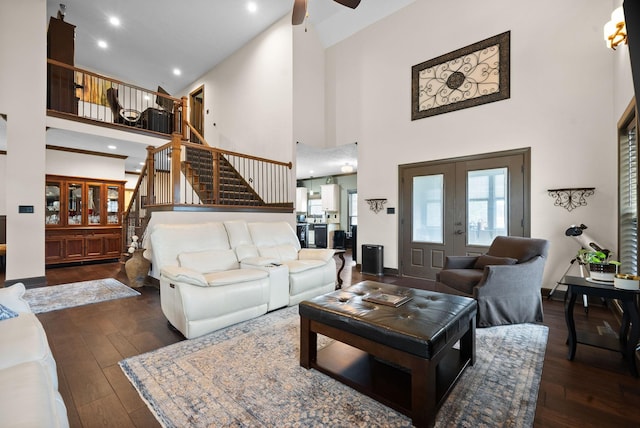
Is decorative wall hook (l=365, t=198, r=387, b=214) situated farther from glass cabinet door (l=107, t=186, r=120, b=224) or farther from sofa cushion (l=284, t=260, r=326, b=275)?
glass cabinet door (l=107, t=186, r=120, b=224)

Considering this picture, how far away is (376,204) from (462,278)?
2908mm

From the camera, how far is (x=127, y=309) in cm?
352

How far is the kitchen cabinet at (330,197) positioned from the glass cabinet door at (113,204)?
20.1 ft

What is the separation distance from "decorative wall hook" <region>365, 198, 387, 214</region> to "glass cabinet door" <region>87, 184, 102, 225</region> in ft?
21.8

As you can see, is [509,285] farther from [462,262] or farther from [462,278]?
[462,262]

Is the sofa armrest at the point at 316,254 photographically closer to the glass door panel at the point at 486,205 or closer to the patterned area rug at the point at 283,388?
the patterned area rug at the point at 283,388

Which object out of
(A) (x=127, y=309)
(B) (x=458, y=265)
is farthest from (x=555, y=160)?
(A) (x=127, y=309)

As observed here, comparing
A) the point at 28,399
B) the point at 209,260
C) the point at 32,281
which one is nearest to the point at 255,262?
the point at 209,260

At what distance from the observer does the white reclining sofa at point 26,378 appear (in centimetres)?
95

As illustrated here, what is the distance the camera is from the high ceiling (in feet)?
19.3

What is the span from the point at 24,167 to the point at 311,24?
5908mm

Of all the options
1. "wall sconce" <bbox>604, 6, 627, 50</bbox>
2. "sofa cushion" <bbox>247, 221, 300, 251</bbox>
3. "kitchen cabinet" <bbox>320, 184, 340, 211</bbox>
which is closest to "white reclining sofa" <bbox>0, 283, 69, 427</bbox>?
"sofa cushion" <bbox>247, 221, 300, 251</bbox>

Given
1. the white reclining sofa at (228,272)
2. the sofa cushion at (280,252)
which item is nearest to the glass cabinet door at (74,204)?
the white reclining sofa at (228,272)

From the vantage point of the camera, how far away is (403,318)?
6.03 feet
